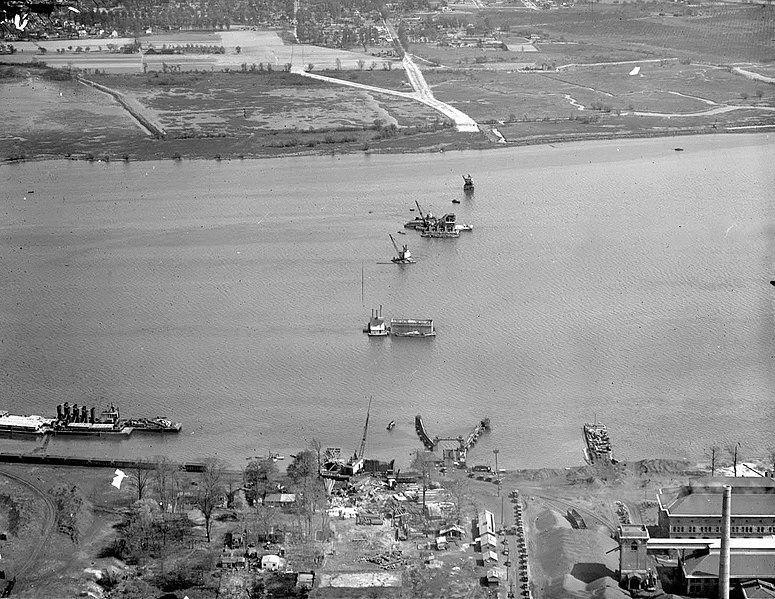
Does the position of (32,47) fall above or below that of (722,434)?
above

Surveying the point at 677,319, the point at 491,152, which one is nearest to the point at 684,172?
the point at 491,152

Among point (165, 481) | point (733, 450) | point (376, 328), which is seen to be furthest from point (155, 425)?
point (733, 450)

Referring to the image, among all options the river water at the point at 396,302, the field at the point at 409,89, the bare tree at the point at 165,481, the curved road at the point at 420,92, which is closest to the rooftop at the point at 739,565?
the river water at the point at 396,302

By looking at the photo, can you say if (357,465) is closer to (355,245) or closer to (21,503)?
(21,503)

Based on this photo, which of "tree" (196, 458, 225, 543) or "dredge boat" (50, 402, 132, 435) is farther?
"dredge boat" (50, 402, 132, 435)

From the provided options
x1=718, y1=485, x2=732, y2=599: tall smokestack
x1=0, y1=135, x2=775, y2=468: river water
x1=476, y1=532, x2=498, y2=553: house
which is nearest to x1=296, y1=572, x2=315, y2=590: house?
x1=476, y1=532, x2=498, y2=553: house

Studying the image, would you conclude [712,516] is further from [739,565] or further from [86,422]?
[86,422]

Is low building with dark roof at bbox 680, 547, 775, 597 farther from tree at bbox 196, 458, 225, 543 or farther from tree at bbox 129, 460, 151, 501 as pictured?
tree at bbox 129, 460, 151, 501

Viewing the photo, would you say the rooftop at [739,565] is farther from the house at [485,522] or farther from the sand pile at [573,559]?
the house at [485,522]
